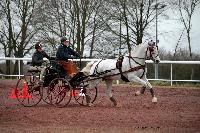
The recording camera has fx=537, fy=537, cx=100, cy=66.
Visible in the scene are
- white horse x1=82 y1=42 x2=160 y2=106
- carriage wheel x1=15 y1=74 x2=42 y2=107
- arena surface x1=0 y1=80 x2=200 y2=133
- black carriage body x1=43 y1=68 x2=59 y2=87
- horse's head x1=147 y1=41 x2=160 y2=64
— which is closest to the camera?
arena surface x1=0 y1=80 x2=200 y2=133

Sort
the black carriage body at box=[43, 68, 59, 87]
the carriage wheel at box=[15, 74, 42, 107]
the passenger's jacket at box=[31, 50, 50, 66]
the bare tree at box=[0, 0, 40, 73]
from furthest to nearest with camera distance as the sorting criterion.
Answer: the bare tree at box=[0, 0, 40, 73] → the carriage wheel at box=[15, 74, 42, 107] → the passenger's jacket at box=[31, 50, 50, 66] → the black carriage body at box=[43, 68, 59, 87]

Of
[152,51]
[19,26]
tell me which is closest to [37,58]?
[152,51]

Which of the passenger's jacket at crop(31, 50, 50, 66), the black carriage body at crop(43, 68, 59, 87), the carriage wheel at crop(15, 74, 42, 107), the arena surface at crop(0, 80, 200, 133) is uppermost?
the passenger's jacket at crop(31, 50, 50, 66)

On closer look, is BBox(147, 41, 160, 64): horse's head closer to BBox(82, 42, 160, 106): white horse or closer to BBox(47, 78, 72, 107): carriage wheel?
BBox(82, 42, 160, 106): white horse

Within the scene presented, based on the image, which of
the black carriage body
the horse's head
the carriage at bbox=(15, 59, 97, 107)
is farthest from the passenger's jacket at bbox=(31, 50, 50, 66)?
the horse's head

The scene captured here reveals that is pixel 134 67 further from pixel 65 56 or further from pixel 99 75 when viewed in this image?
pixel 65 56

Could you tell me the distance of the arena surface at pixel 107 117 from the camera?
34.8ft

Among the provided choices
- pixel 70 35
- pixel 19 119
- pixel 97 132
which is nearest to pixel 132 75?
pixel 19 119

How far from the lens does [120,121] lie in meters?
11.7

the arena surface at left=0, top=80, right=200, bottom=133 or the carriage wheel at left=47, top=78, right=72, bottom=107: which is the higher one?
the carriage wheel at left=47, top=78, right=72, bottom=107

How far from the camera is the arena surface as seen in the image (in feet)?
34.8

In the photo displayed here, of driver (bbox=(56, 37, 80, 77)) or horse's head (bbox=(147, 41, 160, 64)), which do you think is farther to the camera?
driver (bbox=(56, 37, 80, 77))

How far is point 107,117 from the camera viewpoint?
1241cm

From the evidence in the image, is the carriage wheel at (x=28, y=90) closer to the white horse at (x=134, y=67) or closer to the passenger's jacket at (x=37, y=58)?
the passenger's jacket at (x=37, y=58)
